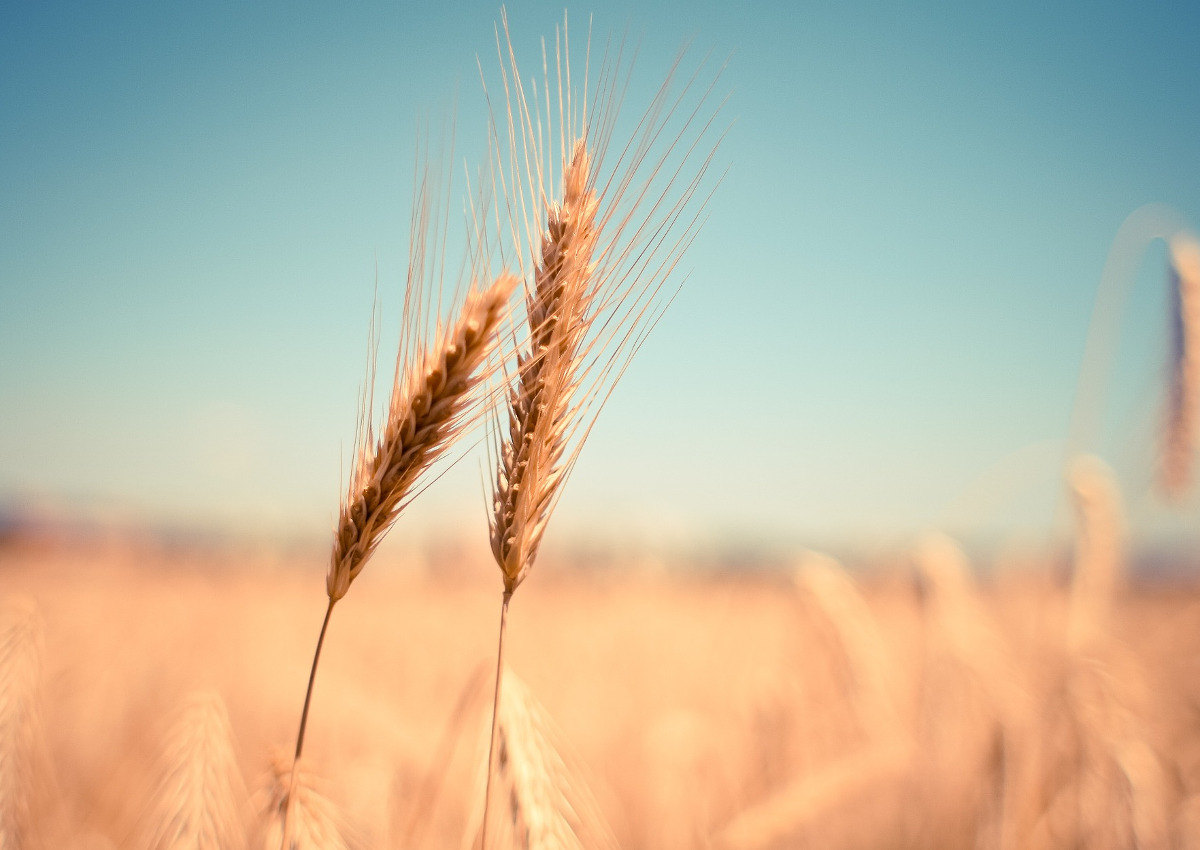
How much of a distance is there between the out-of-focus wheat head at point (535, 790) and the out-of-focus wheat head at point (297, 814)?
29 centimetres

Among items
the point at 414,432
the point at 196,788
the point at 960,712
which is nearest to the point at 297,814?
the point at 196,788

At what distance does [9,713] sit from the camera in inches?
58.9

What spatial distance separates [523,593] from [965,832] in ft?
26.0

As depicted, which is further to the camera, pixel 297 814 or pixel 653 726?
pixel 653 726

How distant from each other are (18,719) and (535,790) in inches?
52.6

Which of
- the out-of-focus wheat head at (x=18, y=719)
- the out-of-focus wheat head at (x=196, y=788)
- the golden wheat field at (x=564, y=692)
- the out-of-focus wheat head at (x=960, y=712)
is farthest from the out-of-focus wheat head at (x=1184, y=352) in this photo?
the out-of-focus wheat head at (x=18, y=719)

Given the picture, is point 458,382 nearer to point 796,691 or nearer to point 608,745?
point 796,691

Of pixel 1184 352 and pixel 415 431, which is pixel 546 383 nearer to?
pixel 415 431

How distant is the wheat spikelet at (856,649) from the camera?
2.88 meters

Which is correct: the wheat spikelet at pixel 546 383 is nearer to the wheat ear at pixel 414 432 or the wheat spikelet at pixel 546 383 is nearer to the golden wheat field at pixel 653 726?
the wheat ear at pixel 414 432

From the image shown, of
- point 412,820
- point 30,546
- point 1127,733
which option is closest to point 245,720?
point 412,820

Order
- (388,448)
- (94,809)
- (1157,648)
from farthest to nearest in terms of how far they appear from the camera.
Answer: (1157,648) → (94,809) → (388,448)

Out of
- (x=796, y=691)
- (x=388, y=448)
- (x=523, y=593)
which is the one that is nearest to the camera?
(x=388, y=448)

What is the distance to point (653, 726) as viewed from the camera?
308cm
